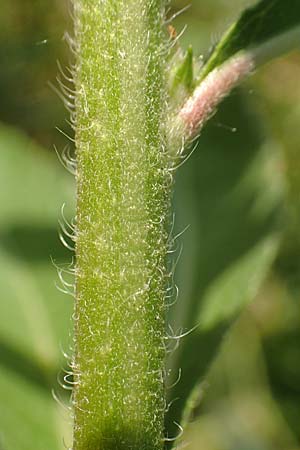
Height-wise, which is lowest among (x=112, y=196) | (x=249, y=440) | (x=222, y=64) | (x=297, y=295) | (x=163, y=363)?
(x=249, y=440)

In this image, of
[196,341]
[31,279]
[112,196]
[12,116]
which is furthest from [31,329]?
[12,116]

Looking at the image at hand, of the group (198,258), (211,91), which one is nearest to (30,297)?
(198,258)

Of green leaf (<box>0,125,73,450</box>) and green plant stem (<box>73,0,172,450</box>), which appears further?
green leaf (<box>0,125,73,450</box>)

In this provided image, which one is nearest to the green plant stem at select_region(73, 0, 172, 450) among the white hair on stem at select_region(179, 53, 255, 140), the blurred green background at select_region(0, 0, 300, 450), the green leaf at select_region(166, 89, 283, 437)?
the white hair on stem at select_region(179, 53, 255, 140)

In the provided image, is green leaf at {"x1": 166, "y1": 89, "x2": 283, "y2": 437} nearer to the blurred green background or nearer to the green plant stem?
the blurred green background

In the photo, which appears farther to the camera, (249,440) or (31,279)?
(249,440)

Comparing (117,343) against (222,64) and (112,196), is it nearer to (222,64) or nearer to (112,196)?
(112,196)
